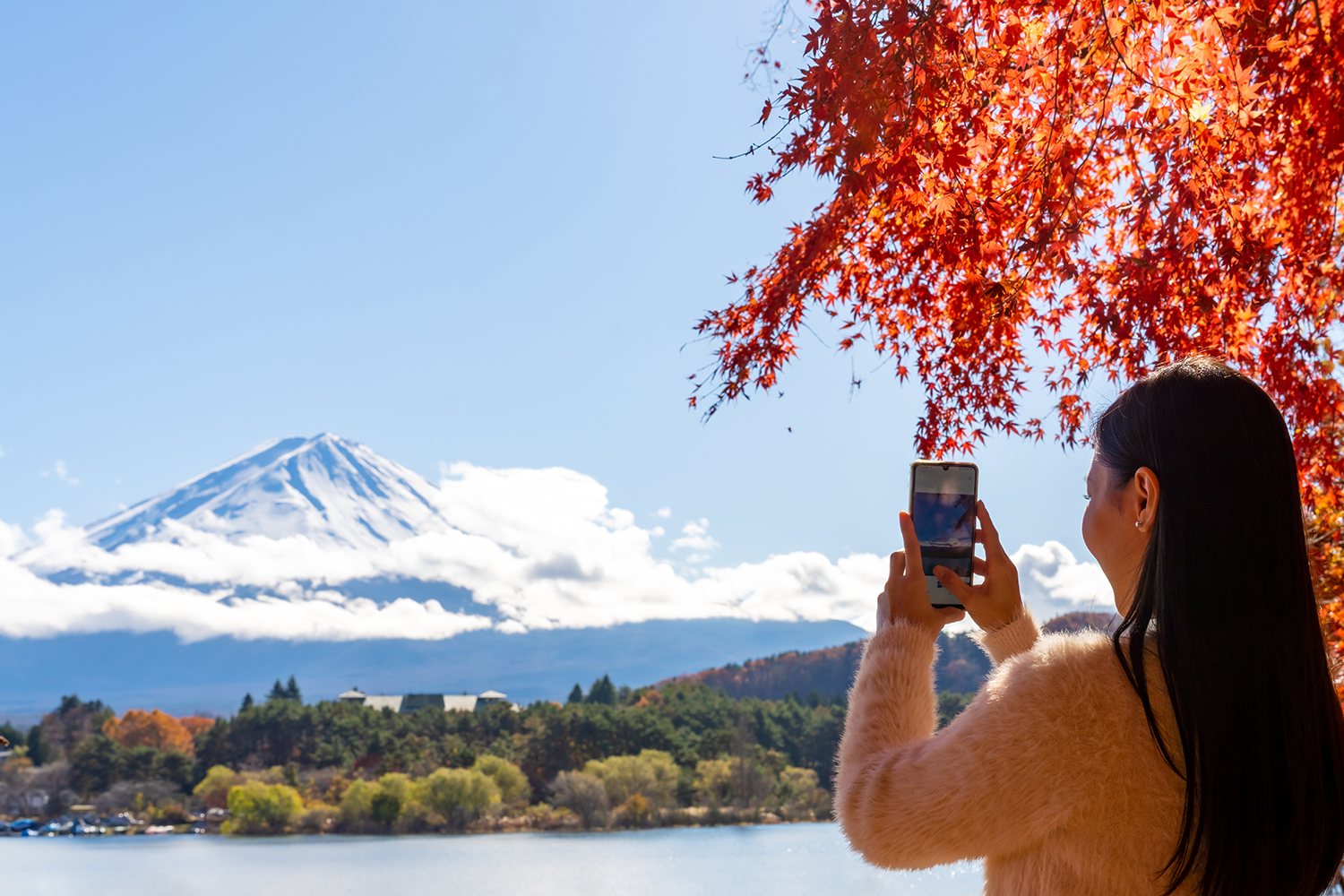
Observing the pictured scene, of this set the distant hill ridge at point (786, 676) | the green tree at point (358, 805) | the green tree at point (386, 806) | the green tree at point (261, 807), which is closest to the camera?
the green tree at point (386, 806)

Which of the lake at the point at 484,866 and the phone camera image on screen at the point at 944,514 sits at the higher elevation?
the phone camera image on screen at the point at 944,514

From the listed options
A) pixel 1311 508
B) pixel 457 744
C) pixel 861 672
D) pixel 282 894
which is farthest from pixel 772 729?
pixel 861 672

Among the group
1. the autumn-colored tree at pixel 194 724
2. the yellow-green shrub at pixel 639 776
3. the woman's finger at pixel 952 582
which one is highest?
the woman's finger at pixel 952 582

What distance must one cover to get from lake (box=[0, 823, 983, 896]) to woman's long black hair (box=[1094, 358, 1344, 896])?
70.3 feet

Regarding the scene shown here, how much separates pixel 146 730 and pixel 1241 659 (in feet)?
148

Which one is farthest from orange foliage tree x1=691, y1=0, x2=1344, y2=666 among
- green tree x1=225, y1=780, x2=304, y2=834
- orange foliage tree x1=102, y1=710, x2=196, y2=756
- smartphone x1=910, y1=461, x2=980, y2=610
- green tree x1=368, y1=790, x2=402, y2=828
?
orange foliage tree x1=102, y1=710, x2=196, y2=756

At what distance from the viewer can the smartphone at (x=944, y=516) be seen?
134 cm

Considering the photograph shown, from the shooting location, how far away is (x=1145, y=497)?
107 cm

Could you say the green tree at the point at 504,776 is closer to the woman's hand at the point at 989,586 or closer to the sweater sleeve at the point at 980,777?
the woman's hand at the point at 989,586

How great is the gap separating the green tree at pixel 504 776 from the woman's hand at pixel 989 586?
33.3 metres

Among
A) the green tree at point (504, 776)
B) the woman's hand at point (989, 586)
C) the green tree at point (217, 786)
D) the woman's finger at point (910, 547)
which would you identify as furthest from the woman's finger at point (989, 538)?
the green tree at point (217, 786)

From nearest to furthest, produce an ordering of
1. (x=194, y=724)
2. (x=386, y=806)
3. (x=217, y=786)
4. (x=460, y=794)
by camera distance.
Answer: (x=460, y=794), (x=386, y=806), (x=217, y=786), (x=194, y=724)

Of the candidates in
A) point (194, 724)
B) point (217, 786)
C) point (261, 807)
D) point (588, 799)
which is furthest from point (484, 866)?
point (194, 724)

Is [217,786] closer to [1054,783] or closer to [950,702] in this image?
[950,702]
